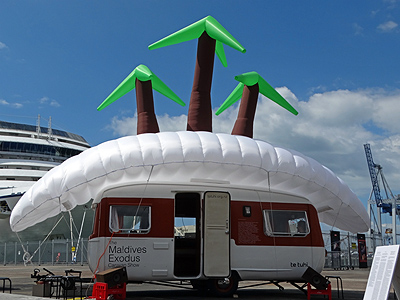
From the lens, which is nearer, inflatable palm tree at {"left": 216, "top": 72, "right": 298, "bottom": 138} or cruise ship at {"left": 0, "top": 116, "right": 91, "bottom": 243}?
inflatable palm tree at {"left": 216, "top": 72, "right": 298, "bottom": 138}

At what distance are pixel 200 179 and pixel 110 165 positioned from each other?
206 centimetres

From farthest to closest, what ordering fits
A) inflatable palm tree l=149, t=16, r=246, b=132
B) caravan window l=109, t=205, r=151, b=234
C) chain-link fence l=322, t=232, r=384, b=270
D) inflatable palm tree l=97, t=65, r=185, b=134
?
chain-link fence l=322, t=232, r=384, b=270 < inflatable palm tree l=97, t=65, r=185, b=134 < inflatable palm tree l=149, t=16, r=246, b=132 < caravan window l=109, t=205, r=151, b=234

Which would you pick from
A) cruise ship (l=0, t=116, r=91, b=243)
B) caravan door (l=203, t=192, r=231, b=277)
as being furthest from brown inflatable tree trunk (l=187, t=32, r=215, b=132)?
cruise ship (l=0, t=116, r=91, b=243)

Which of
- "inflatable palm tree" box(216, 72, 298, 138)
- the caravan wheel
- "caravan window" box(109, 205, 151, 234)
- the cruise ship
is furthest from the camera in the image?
the cruise ship

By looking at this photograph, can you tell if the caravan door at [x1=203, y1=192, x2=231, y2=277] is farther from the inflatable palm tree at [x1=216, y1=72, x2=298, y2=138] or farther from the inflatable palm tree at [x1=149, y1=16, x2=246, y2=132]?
the inflatable palm tree at [x1=216, y1=72, x2=298, y2=138]

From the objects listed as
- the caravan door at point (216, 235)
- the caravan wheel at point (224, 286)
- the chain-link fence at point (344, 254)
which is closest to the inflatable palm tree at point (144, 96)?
the caravan door at point (216, 235)

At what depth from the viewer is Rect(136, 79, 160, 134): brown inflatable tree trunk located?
1407cm

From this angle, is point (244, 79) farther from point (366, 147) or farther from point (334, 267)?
point (366, 147)

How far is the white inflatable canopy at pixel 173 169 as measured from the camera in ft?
34.9

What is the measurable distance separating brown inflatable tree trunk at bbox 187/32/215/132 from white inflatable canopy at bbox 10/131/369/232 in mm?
2219

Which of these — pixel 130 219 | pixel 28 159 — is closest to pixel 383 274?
pixel 130 219

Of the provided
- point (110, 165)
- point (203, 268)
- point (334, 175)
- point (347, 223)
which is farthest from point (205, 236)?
point (347, 223)

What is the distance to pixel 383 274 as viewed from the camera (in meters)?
5.78

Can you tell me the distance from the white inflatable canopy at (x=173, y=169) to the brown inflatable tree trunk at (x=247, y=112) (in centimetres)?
276
